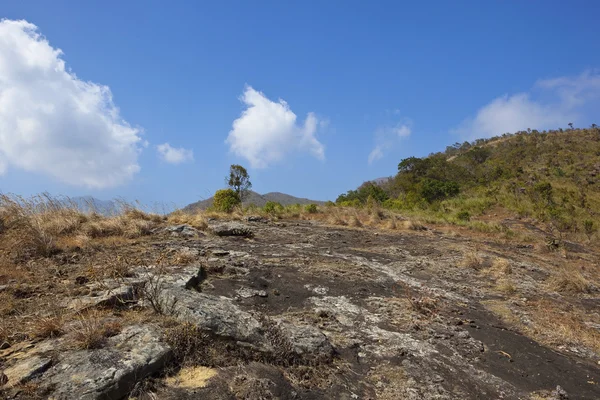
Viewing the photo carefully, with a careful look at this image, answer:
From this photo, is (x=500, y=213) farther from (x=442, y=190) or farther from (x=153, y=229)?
(x=153, y=229)

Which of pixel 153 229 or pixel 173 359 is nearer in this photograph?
pixel 173 359

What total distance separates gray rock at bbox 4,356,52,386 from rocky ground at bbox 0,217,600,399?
12 millimetres

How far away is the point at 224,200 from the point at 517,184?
2157cm

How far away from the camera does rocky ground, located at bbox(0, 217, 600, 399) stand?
2.82 m

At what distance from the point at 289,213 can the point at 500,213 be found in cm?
1236

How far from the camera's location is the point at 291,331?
12.6 feet

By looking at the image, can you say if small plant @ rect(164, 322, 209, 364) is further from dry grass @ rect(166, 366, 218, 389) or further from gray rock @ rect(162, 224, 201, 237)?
gray rock @ rect(162, 224, 201, 237)

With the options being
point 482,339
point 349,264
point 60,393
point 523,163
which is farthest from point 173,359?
point 523,163

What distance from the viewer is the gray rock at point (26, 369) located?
2.49 meters

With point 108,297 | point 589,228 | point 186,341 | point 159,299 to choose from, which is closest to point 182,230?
point 108,297

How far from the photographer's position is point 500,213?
19828mm

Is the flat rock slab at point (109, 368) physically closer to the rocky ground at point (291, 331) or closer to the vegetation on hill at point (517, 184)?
the rocky ground at point (291, 331)

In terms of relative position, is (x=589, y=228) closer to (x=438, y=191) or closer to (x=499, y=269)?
(x=438, y=191)

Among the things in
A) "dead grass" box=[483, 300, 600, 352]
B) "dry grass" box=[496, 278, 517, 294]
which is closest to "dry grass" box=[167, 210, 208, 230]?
"dead grass" box=[483, 300, 600, 352]
